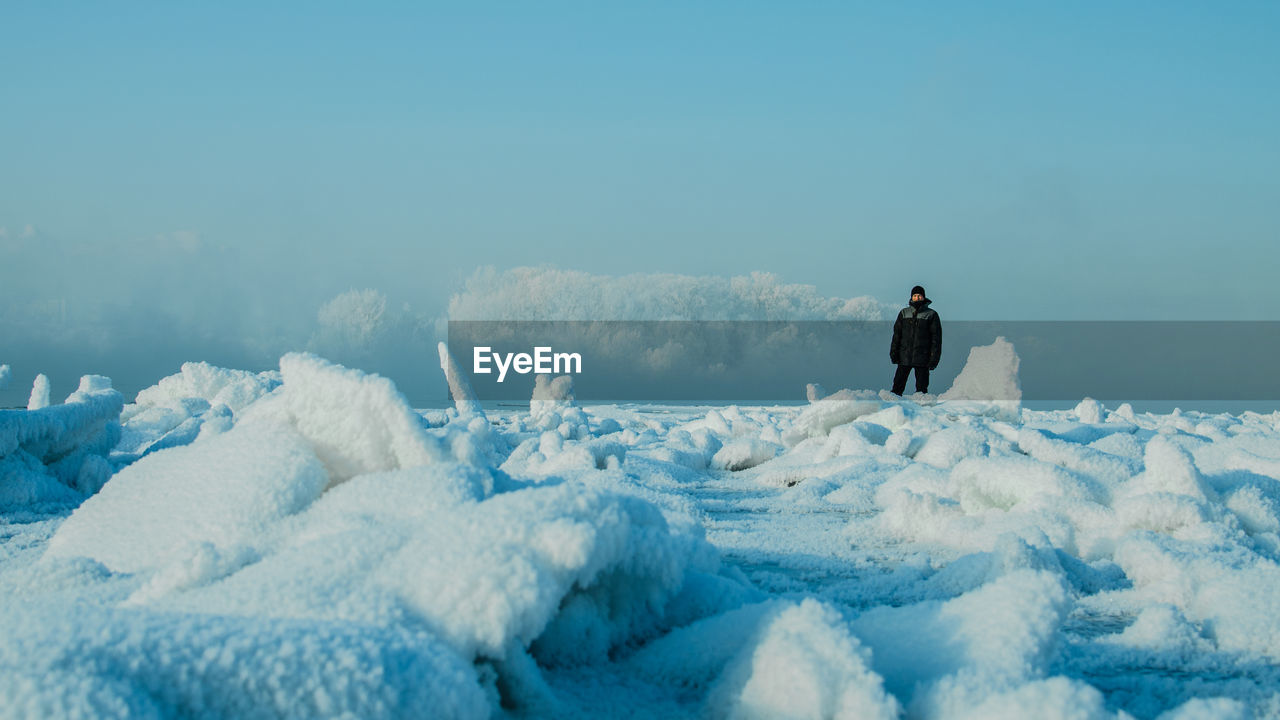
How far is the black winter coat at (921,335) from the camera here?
31.3 feet

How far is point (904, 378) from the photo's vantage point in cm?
989

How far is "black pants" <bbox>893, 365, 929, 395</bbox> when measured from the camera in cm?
989

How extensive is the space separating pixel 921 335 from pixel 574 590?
880 centimetres

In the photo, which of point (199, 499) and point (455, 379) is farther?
point (455, 379)

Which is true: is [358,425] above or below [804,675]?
above

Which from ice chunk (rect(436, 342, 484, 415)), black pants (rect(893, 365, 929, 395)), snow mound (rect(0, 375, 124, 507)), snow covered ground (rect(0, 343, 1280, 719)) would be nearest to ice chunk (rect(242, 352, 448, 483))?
snow covered ground (rect(0, 343, 1280, 719))

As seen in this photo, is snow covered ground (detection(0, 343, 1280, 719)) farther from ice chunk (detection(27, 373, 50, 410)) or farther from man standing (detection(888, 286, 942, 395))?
man standing (detection(888, 286, 942, 395))

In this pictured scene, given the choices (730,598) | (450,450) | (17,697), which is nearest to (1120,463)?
(730,598)

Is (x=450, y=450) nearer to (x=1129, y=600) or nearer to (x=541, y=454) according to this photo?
(x=1129, y=600)

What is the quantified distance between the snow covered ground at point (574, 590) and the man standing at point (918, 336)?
258 inches

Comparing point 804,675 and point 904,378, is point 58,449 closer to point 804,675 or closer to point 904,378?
point 804,675

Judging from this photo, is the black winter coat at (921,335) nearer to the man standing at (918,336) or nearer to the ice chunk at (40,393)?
the man standing at (918,336)

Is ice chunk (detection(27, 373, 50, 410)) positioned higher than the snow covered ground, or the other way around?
the snow covered ground

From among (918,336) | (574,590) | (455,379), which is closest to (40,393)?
(455,379)
